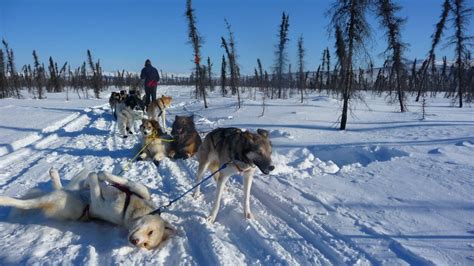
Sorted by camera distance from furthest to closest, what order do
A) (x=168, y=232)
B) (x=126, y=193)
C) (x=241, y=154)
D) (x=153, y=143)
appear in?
1. (x=153, y=143)
2. (x=241, y=154)
3. (x=126, y=193)
4. (x=168, y=232)

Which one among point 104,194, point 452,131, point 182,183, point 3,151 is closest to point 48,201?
point 104,194

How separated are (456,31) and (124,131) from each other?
2312 centimetres

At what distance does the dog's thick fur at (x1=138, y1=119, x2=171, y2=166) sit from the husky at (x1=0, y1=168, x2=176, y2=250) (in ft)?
11.0

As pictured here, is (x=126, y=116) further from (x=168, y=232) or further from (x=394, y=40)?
(x=394, y=40)

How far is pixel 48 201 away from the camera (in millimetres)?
3895

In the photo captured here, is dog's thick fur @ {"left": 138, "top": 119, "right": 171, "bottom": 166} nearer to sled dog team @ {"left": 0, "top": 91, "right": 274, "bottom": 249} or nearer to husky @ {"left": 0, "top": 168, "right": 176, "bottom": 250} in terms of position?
sled dog team @ {"left": 0, "top": 91, "right": 274, "bottom": 249}

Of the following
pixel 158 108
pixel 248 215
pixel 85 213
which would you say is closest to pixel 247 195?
pixel 248 215

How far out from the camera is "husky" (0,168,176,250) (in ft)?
12.3

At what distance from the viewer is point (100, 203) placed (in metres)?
3.96

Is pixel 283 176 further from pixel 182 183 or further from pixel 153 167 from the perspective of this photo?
pixel 153 167

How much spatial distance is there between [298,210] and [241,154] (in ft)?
4.15

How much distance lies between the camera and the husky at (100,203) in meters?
3.75

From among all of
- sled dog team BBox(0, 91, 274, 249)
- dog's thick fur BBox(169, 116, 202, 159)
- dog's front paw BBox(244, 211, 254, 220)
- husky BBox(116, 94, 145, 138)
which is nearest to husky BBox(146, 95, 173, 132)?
husky BBox(116, 94, 145, 138)

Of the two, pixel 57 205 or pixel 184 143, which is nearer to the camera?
pixel 57 205
